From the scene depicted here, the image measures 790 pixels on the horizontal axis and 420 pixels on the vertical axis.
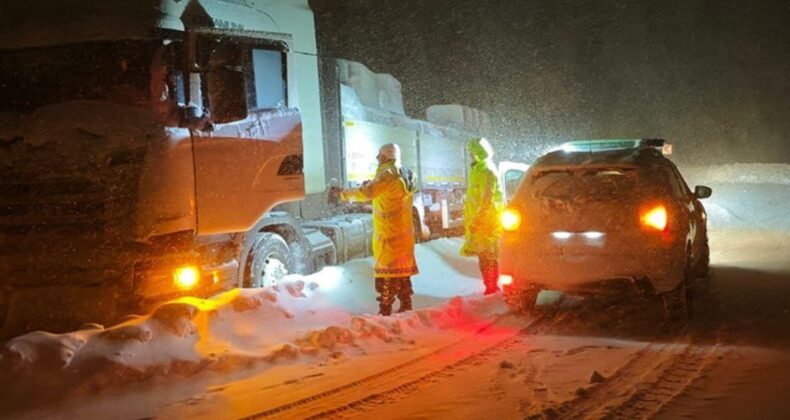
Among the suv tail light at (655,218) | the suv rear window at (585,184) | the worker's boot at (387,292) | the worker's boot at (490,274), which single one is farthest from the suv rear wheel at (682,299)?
the worker's boot at (387,292)

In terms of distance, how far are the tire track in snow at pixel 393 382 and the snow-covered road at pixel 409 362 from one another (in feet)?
0.05

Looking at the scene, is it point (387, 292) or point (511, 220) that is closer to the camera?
point (511, 220)

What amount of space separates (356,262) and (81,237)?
15.2 ft

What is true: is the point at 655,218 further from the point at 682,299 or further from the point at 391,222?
the point at 391,222

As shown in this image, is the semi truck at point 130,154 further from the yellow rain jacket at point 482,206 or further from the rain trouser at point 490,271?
the rain trouser at point 490,271

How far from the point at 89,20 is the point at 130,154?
54.5 inches

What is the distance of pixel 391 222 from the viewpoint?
24.5 feet

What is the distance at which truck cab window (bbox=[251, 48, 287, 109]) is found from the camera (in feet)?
23.7

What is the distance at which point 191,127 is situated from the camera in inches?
254

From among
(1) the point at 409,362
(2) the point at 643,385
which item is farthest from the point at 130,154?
(2) the point at 643,385

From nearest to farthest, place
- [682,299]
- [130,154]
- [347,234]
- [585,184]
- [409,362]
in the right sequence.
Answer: [409,362] < [130,154] < [682,299] < [585,184] < [347,234]

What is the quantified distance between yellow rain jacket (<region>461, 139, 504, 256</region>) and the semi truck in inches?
106

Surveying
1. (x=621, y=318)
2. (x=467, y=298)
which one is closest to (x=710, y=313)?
(x=621, y=318)

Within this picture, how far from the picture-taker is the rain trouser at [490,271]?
8945 mm
